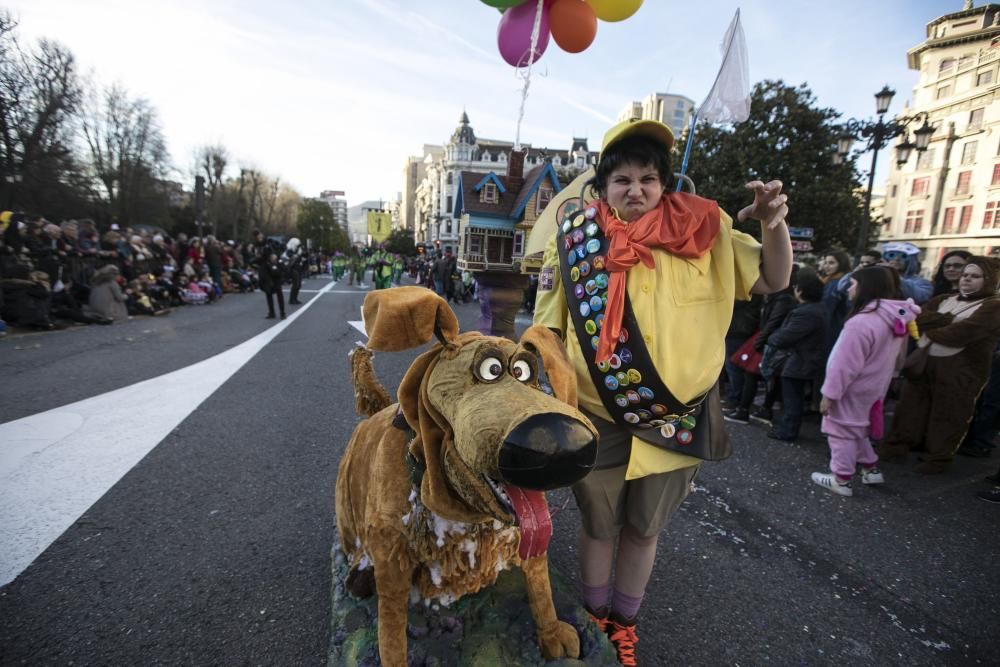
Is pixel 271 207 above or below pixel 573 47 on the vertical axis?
above

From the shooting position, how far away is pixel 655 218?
4.62 ft

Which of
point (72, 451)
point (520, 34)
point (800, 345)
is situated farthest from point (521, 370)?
point (800, 345)

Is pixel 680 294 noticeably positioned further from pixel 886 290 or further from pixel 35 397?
pixel 35 397

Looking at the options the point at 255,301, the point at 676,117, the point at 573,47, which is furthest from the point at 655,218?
the point at 676,117

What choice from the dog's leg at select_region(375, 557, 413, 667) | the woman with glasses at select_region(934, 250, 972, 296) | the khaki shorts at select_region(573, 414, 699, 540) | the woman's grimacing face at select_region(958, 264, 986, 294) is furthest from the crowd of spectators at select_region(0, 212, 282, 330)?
the woman with glasses at select_region(934, 250, 972, 296)

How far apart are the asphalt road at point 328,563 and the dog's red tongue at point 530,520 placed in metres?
1.13

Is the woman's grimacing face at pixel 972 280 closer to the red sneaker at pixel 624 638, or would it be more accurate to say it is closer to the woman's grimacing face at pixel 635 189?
the woman's grimacing face at pixel 635 189

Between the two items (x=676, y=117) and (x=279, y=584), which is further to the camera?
(x=676, y=117)

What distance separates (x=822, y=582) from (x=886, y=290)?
2.26 meters

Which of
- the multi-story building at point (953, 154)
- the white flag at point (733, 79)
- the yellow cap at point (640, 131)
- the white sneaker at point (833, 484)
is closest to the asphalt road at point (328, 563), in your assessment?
the white sneaker at point (833, 484)

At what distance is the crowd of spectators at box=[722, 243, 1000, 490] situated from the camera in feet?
11.8

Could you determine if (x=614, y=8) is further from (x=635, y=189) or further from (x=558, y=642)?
(x=558, y=642)

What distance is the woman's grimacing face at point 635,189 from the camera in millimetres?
1461

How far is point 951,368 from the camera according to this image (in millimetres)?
3682
